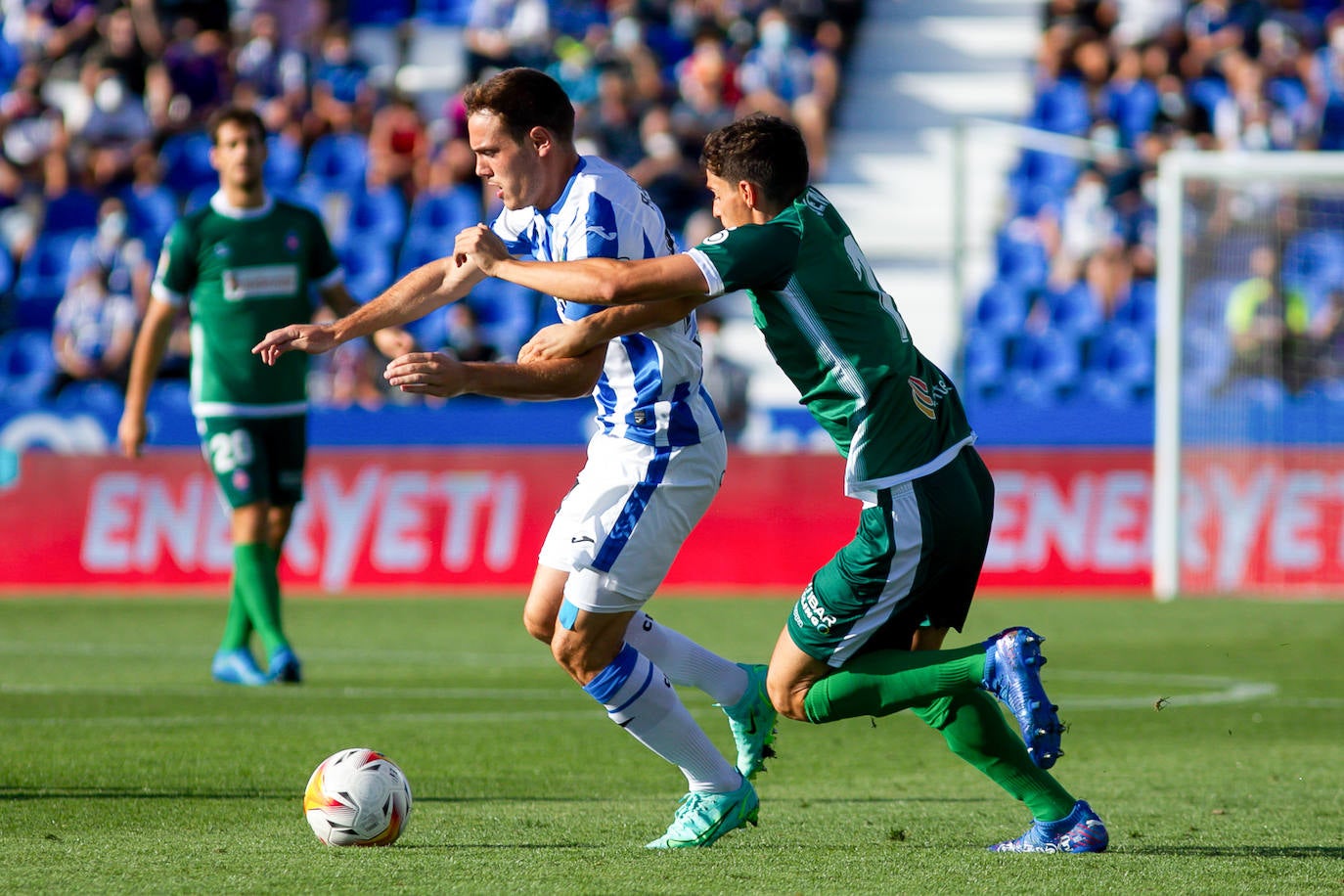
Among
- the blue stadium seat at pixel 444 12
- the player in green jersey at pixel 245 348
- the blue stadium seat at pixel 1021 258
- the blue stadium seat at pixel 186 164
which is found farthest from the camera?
the blue stadium seat at pixel 444 12

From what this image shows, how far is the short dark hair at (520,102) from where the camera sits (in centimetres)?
530

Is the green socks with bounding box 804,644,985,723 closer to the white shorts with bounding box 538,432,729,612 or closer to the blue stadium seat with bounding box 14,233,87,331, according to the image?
the white shorts with bounding box 538,432,729,612

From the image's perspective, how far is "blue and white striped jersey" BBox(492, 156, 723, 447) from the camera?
5246 millimetres

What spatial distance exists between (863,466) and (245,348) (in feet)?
16.6

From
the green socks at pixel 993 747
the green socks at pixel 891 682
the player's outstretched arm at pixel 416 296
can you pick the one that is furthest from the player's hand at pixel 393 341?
the green socks at pixel 993 747

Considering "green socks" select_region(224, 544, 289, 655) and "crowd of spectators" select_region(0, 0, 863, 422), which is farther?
"crowd of spectators" select_region(0, 0, 863, 422)

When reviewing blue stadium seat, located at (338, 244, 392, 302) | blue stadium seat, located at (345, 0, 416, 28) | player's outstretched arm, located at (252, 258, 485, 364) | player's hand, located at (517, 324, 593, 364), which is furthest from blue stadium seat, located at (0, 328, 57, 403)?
player's hand, located at (517, 324, 593, 364)

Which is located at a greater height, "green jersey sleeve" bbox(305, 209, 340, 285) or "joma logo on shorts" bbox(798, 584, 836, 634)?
"joma logo on shorts" bbox(798, 584, 836, 634)

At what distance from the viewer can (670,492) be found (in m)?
5.35

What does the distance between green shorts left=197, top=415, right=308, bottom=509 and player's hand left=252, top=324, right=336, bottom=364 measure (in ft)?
13.3

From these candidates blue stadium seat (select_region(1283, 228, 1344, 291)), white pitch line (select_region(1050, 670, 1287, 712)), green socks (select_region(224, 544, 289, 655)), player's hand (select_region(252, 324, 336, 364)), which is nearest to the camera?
player's hand (select_region(252, 324, 336, 364))

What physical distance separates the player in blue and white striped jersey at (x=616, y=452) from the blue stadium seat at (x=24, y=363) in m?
13.4

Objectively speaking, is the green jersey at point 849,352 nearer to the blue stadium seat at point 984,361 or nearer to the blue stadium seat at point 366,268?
the blue stadium seat at point 984,361

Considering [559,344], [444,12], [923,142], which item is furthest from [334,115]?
[559,344]
